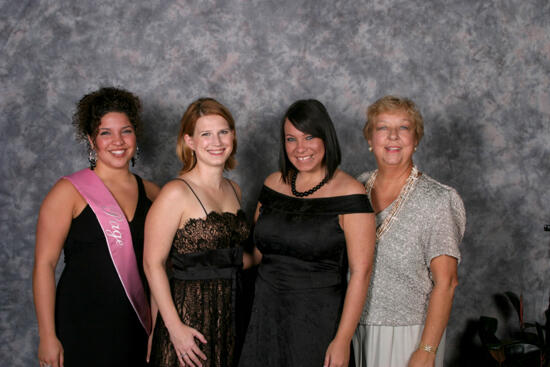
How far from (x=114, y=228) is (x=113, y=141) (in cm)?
35

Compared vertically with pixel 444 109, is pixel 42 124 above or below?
below

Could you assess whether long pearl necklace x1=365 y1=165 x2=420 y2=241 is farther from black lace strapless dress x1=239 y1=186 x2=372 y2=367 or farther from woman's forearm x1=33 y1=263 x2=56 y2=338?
woman's forearm x1=33 y1=263 x2=56 y2=338

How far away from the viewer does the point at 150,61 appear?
233 cm

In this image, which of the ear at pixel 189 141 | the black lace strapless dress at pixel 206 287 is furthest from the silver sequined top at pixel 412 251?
the ear at pixel 189 141

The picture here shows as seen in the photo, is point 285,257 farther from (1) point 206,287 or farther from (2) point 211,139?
(2) point 211,139

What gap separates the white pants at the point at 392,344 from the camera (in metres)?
1.67

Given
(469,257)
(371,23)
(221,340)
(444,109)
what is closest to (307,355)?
(221,340)

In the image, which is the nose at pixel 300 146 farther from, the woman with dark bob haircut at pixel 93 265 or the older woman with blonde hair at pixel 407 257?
the woman with dark bob haircut at pixel 93 265

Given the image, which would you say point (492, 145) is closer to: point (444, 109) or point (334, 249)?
point (444, 109)

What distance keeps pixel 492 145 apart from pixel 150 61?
76.2 inches

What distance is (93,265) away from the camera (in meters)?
1.71

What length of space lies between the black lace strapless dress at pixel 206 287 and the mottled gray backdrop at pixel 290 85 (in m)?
0.88

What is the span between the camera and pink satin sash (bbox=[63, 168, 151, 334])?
5.61 feet

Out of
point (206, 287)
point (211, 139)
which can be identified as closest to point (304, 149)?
point (211, 139)
